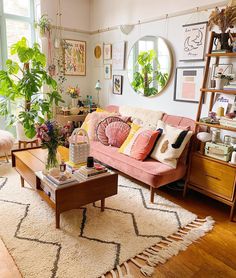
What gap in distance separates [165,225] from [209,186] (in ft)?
2.13

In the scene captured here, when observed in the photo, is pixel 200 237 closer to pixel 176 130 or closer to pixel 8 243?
pixel 176 130

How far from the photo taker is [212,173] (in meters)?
2.35

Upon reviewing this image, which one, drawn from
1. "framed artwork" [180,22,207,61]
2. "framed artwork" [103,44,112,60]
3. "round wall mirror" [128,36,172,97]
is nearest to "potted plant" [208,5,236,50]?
"framed artwork" [180,22,207,61]

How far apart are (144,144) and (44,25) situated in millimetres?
2527

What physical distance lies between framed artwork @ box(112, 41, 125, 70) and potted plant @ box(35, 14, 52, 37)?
1.05 m

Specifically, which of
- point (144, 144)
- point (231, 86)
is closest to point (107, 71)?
point (144, 144)

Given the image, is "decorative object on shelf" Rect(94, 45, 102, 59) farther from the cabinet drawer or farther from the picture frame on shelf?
the cabinet drawer

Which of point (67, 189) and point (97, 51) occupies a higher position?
point (97, 51)

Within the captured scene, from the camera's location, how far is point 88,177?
1.98 m

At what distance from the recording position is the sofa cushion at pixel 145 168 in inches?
92.0

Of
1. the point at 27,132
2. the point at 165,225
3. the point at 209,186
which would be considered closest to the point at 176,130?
the point at 209,186

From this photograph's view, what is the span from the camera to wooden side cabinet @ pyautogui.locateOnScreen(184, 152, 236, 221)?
2207 mm

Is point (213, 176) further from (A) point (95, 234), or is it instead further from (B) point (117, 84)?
(B) point (117, 84)

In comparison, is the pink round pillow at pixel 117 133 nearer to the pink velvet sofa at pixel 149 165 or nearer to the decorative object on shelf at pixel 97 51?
the pink velvet sofa at pixel 149 165
